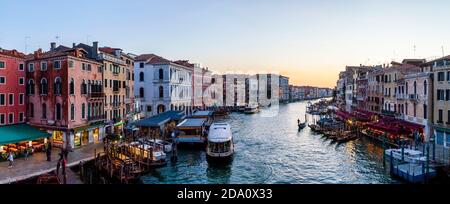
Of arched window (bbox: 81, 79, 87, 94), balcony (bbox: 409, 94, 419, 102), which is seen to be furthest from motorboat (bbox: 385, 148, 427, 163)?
arched window (bbox: 81, 79, 87, 94)

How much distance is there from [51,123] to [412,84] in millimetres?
20462

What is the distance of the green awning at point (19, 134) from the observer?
13.7 meters

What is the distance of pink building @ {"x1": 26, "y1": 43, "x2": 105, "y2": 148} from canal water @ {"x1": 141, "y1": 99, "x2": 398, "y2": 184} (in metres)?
4.99

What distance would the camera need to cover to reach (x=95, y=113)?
1891 centimetres

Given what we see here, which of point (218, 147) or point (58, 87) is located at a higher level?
point (58, 87)

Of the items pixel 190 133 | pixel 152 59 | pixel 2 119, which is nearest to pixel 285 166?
pixel 190 133

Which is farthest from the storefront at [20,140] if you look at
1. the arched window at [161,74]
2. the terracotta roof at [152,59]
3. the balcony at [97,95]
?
the terracotta roof at [152,59]

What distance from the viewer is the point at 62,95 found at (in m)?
16.7

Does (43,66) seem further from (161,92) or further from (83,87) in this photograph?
(161,92)

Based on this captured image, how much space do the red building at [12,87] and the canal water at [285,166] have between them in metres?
7.39

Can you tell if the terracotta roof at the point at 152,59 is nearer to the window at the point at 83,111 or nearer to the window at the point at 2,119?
the window at the point at 83,111

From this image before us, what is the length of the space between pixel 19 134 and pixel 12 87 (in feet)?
9.64
